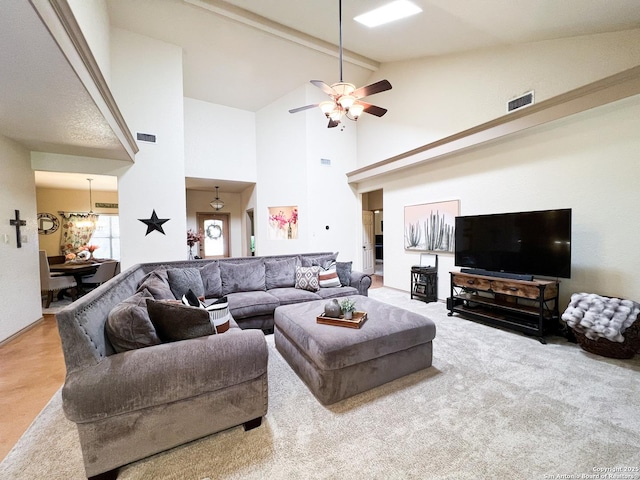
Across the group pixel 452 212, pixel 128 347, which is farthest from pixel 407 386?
pixel 452 212

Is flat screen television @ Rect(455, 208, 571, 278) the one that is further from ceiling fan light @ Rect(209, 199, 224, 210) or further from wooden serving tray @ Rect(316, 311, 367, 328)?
ceiling fan light @ Rect(209, 199, 224, 210)

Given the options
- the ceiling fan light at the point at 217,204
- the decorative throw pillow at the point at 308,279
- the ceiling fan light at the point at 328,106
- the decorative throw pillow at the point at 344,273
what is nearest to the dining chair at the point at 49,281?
the ceiling fan light at the point at 217,204

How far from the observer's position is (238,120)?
7.36 m

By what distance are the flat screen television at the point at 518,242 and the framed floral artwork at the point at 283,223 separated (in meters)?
3.89

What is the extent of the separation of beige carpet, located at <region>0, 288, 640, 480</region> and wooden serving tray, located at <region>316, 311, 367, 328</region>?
0.54m

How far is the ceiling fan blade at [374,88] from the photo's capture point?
2908 mm

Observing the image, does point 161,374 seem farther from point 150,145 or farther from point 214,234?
point 214,234

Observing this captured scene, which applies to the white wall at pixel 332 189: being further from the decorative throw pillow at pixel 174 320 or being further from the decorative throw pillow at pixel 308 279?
the decorative throw pillow at pixel 174 320

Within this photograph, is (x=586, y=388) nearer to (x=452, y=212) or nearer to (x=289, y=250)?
(x=452, y=212)

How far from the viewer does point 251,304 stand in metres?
3.27

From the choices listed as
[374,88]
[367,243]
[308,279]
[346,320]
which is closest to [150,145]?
[308,279]

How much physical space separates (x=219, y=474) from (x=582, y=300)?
372cm

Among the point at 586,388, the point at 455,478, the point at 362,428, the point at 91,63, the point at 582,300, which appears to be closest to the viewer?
the point at 455,478

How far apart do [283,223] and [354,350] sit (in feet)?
17.7
